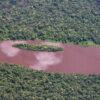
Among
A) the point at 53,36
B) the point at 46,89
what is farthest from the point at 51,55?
the point at 46,89

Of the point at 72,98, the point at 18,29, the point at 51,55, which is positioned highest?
the point at 18,29

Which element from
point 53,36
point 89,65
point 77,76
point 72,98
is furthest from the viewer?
point 53,36

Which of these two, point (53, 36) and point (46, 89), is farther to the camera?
point (53, 36)

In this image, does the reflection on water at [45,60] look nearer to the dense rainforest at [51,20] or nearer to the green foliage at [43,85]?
the green foliage at [43,85]

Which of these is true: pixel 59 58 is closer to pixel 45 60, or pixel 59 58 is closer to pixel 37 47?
pixel 45 60

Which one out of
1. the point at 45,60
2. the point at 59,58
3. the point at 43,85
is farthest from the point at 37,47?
the point at 43,85

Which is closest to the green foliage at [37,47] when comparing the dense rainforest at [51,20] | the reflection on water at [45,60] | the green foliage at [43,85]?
the reflection on water at [45,60]

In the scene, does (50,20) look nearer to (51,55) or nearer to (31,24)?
(31,24)
